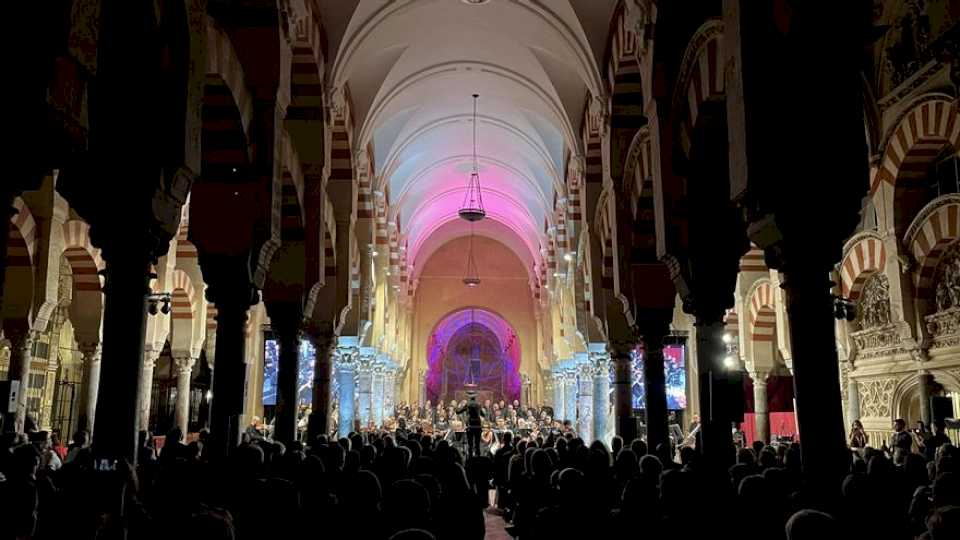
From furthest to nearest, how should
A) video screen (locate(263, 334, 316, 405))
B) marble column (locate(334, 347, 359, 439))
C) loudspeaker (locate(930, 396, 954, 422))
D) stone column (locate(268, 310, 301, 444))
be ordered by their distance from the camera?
1. video screen (locate(263, 334, 316, 405))
2. marble column (locate(334, 347, 359, 439))
3. stone column (locate(268, 310, 301, 444))
4. loudspeaker (locate(930, 396, 954, 422))

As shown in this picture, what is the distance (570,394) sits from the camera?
23.0m

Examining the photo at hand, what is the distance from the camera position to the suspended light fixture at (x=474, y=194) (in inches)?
743

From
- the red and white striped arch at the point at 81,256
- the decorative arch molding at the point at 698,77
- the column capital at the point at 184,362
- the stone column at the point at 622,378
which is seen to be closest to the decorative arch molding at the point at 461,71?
the stone column at the point at 622,378

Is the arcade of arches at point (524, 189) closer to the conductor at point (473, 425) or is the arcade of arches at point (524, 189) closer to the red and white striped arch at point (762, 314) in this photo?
the red and white striped arch at point (762, 314)

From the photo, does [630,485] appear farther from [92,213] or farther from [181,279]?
[181,279]

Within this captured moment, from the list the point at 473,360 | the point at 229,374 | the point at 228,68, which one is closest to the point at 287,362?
the point at 229,374

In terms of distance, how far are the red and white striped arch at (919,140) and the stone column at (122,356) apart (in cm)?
824

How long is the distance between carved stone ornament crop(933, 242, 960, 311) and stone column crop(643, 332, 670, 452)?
3204mm

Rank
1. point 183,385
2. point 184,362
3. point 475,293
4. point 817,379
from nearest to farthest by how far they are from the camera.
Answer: point 817,379 < point 184,362 < point 183,385 < point 475,293

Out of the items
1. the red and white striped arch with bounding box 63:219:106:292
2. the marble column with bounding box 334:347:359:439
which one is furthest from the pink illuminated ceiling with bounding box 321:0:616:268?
the red and white striped arch with bounding box 63:219:106:292

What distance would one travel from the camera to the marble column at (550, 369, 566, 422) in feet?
79.8

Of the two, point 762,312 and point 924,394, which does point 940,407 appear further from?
point 762,312

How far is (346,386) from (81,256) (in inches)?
283

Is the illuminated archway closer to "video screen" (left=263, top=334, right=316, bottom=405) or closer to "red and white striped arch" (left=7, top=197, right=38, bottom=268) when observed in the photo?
"video screen" (left=263, top=334, right=316, bottom=405)
